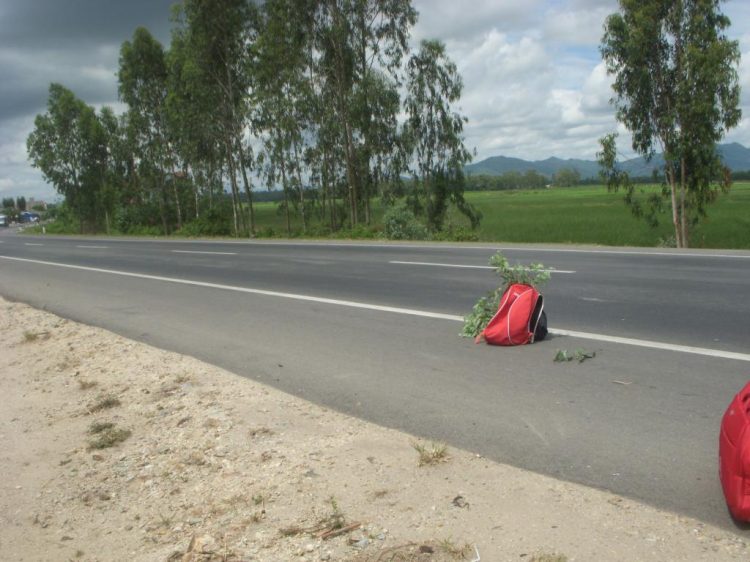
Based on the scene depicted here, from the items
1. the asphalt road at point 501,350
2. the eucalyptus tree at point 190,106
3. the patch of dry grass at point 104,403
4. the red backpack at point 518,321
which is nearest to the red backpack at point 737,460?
the asphalt road at point 501,350

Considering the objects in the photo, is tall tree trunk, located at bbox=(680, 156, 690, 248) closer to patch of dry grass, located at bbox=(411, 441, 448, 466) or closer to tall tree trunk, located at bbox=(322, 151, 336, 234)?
tall tree trunk, located at bbox=(322, 151, 336, 234)

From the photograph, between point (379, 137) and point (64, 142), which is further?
point (64, 142)

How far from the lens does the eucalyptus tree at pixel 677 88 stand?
71.3 feet

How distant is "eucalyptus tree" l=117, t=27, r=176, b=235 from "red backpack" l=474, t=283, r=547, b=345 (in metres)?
39.4

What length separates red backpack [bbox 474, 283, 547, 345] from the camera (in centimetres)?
677

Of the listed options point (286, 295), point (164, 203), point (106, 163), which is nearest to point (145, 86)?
point (164, 203)

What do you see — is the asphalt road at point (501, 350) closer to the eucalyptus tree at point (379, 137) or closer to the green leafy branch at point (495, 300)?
the green leafy branch at point (495, 300)

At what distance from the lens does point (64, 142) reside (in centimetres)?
5503

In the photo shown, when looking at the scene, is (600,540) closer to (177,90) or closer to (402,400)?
(402,400)

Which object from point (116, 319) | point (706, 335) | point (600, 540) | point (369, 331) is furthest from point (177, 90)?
point (600, 540)

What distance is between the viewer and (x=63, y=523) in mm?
3711

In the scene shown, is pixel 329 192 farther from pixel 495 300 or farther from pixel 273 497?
pixel 273 497

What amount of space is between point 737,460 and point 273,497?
2421mm

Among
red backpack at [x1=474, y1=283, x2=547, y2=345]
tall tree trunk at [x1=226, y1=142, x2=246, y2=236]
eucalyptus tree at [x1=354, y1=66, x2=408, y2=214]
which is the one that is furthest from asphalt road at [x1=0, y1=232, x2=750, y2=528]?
tall tree trunk at [x1=226, y1=142, x2=246, y2=236]
